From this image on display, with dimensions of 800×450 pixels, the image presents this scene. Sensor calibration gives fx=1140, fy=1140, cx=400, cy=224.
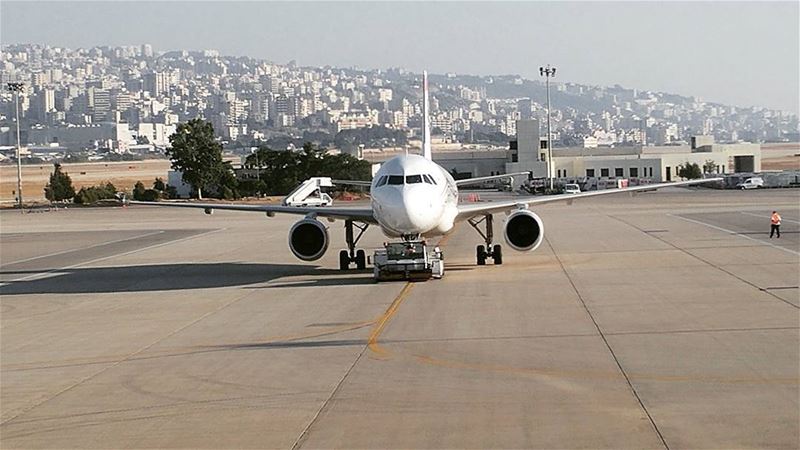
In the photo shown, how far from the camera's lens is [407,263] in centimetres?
3077

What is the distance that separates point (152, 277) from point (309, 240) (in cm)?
574

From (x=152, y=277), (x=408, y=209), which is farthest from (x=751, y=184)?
(x=408, y=209)

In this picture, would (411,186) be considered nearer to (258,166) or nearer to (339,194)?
(339,194)

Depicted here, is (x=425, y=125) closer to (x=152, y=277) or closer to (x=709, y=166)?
(x=152, y=277)

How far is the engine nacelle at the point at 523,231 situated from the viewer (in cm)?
3344

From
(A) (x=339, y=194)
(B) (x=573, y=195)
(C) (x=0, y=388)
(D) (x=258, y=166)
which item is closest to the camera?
(C) (x=0, y=388)

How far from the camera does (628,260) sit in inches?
1410

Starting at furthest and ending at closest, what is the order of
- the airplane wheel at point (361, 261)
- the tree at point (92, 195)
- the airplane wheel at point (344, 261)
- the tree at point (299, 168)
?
1. the tree at point (299, 168)
2. the tree at point (92, 195)
3. the airplane wheel at point (344, 261)
4. the airplane wheel at point (361, 261)

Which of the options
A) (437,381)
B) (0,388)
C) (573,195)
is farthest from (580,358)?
(573,195)

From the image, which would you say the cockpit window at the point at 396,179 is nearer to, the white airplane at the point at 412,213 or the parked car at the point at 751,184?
the white airplane at the point at 412,213

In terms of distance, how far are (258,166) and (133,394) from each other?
Result: 376 ft

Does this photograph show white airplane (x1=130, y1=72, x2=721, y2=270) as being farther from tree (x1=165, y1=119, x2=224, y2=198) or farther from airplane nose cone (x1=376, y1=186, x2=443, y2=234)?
tree (x1=165, y1=119, x2=224, y2=198)

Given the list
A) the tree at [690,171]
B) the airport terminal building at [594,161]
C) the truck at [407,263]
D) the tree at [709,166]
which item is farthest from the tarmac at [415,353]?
the tree at [709,166]

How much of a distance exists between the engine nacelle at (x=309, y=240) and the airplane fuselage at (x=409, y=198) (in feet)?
7.40
